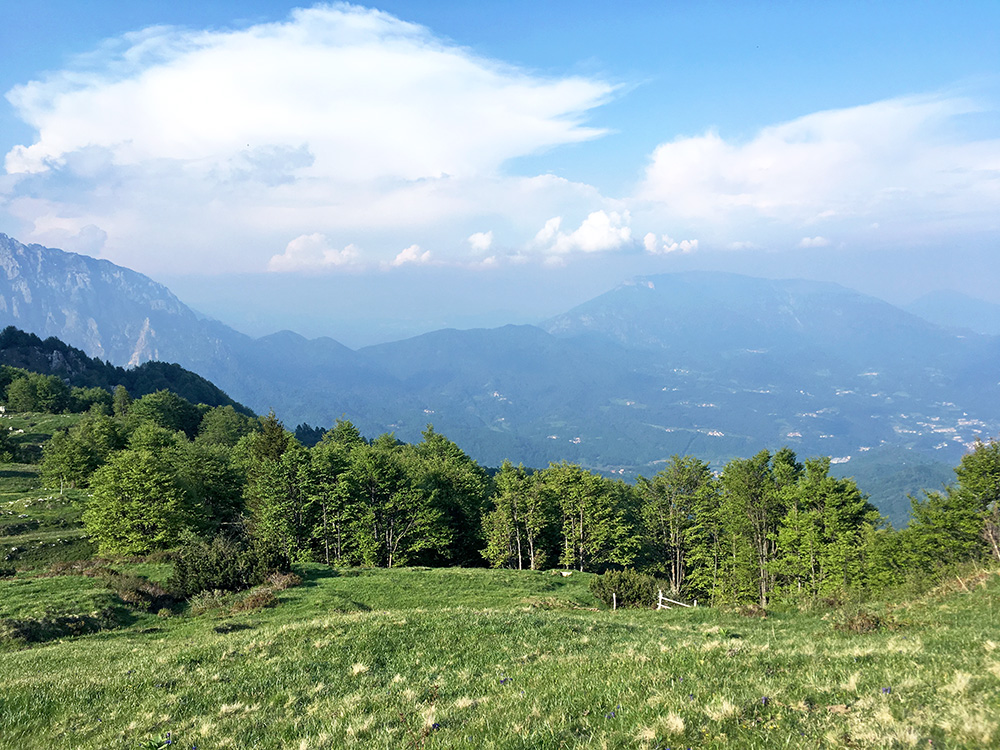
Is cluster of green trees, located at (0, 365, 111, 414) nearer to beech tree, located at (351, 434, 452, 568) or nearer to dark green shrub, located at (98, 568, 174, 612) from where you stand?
beech tree, located at (351, 434, 452, 568)

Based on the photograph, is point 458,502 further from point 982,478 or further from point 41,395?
point 41,395

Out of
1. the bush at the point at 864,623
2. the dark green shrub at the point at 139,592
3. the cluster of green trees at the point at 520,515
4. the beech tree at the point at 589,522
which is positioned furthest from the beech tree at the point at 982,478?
the dark green shrub at the point at 139,592

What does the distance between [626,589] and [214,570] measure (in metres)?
27.6

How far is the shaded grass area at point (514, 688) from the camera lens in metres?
6.93

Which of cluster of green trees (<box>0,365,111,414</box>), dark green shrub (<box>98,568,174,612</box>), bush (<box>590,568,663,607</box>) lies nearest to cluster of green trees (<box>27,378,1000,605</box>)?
dark green shrub (<box>98,568,174,612</box>)

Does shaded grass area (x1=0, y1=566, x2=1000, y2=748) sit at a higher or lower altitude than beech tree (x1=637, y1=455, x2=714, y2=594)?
higher

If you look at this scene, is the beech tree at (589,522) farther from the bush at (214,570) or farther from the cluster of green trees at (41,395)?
the cluster of green trees at (41,395)

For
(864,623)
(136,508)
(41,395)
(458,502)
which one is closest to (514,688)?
(864,623)

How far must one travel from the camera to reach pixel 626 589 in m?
35.8

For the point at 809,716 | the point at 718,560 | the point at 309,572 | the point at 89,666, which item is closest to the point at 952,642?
the point at 809,716

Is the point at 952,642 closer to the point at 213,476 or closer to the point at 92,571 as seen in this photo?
the point at 92,571

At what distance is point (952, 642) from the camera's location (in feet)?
38.3

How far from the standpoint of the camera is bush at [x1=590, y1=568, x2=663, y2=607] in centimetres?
3503

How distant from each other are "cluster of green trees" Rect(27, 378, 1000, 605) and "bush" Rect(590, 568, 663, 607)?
10.2 metres
